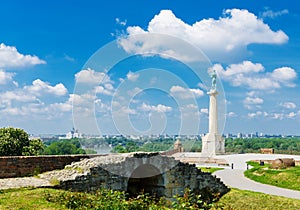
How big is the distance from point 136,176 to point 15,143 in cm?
971

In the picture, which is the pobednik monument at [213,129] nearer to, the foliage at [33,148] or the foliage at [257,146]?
the foliage at [257,146]

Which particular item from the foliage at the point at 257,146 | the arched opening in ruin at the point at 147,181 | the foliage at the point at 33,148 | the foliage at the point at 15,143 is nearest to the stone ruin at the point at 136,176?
the arched opening in ruin at the point at 147,181

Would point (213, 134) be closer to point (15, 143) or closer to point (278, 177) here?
point (278, 177)

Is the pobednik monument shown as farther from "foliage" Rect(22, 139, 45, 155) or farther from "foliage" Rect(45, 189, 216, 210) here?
"foliage" Rect(45, 189, 216, 210)

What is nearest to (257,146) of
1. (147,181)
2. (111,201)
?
(147,181)

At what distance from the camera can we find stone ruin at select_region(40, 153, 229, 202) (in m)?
14.3

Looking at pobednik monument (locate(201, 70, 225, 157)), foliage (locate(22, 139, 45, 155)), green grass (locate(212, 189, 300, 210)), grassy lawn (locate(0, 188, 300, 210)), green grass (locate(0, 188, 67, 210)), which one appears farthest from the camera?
pobednik monument (locate(201, 70, 225, 157))

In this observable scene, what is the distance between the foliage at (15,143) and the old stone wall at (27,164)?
889 centimetres

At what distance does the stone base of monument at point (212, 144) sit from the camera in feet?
151

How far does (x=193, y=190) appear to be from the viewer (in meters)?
18.5

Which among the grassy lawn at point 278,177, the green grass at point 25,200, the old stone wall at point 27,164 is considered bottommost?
the grassy lawn at point 278,177

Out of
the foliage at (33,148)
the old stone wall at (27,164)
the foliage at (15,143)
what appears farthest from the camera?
the foliage at (33,148)

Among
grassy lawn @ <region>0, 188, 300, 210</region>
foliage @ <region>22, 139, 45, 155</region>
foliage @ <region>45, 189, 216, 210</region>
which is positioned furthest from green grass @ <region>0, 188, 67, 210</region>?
foliage @ <region>22, 139, 45, 155</region>

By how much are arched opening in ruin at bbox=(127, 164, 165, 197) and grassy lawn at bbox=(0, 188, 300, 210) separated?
3.37 m
